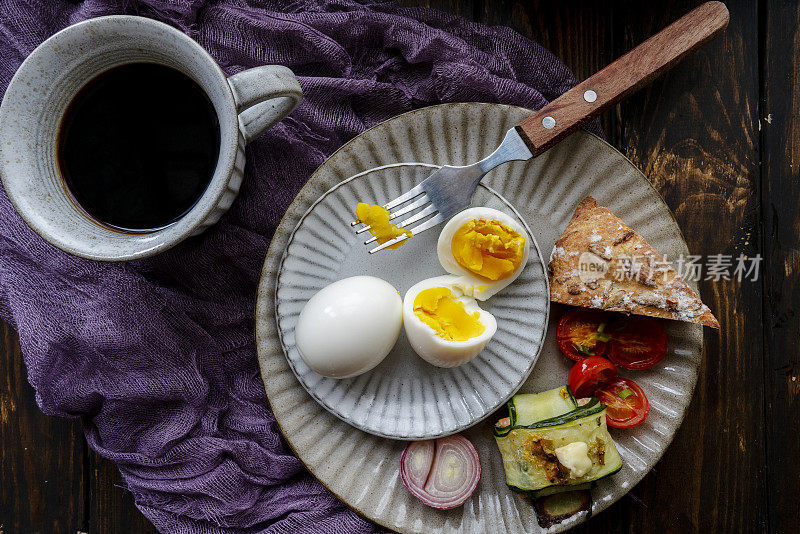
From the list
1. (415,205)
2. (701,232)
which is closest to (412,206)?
(415,205)

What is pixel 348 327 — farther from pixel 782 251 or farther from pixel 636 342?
pixel 782 251

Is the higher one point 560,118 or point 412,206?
point 560,118

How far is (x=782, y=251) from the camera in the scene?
1.34 meters

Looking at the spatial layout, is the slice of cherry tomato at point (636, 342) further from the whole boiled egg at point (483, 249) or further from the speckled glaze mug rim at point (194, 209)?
the speckled glaze mug rim at point (194, 209)

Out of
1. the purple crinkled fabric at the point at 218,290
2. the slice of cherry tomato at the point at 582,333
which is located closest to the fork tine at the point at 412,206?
the purple crinkled fabric at the point at 218,290

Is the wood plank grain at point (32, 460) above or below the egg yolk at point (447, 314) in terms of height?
below

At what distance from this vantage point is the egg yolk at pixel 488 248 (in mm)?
1101

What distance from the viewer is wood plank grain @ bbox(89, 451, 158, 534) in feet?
4.32

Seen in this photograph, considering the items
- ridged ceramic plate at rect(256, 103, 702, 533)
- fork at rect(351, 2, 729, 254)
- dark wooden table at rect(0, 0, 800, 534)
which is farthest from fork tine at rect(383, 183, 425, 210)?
dark wooden table at rect(0, 0, 800, 534)

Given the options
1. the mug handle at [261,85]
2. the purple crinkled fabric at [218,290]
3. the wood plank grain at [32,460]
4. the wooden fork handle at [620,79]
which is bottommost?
the wood plank grain at [32,460]

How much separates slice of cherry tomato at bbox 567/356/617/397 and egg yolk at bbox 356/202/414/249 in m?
0.46

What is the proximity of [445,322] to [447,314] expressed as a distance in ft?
0.06

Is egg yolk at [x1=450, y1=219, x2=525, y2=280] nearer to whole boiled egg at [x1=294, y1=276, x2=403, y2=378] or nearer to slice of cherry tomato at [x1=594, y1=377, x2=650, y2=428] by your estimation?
whole boiled egg at [x1=294, y1=276, x2=403, y2=378]

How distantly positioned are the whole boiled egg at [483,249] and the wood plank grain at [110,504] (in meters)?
0.94
